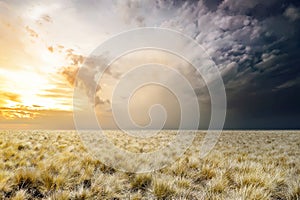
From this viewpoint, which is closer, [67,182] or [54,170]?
[67,182]

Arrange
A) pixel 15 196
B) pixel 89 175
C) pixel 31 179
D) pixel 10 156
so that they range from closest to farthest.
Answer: pixel 15 196 < pixel 31 179 < pixel 89 175 < pixel 10 156

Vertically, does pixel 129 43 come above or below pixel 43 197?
above

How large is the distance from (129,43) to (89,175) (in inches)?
402

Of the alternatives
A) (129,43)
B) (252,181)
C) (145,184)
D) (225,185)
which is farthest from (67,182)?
(129,43)

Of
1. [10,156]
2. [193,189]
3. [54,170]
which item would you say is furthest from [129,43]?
[193,189]

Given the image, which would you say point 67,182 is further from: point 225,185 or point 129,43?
point 129,43

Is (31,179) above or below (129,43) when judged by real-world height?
below

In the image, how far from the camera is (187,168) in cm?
677

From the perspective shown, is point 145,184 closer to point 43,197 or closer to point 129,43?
point 43,197

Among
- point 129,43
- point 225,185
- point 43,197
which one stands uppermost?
point 129,43

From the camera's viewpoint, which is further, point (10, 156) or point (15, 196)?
point (10, 156)

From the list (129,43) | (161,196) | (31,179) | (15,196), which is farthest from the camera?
(129,43)

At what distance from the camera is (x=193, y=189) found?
193 inches

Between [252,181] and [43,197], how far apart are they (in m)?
4.50
